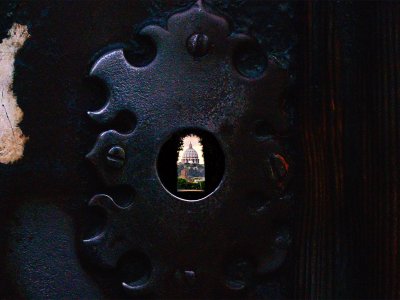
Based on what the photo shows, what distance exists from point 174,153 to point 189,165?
0.03 meters

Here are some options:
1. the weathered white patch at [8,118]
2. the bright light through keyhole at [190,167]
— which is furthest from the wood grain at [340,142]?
the weathered white patch at [8,118]

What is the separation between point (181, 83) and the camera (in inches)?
28.5

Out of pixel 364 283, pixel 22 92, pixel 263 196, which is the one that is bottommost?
pixel 364 283

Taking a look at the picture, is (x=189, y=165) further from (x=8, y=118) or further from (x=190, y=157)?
(x=8, y=118)

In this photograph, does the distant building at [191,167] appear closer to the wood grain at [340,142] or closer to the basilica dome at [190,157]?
the basilica dome at [190,157]

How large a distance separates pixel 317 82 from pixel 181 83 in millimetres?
186

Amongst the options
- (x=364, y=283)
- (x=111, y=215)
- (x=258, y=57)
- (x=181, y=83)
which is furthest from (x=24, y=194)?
(x=364, y=283)

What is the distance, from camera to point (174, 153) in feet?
2.45

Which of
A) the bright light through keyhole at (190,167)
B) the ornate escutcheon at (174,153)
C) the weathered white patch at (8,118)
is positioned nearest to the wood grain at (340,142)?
the ornate escutcheon at (174,153)

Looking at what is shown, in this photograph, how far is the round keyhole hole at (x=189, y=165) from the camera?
74 cm

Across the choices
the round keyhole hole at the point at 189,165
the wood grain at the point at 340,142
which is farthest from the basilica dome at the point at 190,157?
the wood grain at the point at 340,142

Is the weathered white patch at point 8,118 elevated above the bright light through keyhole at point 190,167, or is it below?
above

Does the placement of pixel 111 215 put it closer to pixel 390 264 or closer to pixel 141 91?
pixel 141 91

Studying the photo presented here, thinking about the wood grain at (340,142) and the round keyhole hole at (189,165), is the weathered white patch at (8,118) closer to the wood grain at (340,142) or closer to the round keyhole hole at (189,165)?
the round keyhole hole at (189,165)
